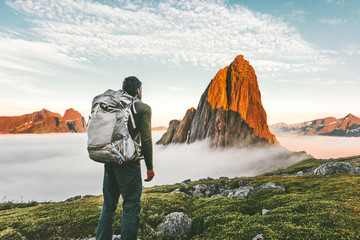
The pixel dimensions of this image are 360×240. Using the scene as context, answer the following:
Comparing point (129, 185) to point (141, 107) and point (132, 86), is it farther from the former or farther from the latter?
point (132, 86)

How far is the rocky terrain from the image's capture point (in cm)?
10644

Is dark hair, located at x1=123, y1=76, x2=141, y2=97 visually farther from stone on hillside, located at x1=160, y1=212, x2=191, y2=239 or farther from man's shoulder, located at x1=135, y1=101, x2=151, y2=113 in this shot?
stone on hillside, located at x1=160, y1=212, x2=191, y2=239

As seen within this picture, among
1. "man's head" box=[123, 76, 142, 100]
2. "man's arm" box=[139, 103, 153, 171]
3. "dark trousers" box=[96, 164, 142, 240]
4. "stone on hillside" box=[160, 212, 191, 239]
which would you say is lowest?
"stone on hillside" box=[160, 212, 191, 239]

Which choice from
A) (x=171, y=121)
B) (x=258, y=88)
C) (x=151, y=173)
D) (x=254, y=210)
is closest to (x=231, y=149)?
(x=258, y=88)

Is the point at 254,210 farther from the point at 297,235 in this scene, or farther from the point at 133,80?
the point at 133,80

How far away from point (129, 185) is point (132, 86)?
313cm

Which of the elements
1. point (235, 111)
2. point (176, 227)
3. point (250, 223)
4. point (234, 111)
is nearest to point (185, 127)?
point (234, 111)

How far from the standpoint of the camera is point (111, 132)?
467cm

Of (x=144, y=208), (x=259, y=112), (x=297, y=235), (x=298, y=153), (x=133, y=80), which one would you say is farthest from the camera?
(x=298, y=153)

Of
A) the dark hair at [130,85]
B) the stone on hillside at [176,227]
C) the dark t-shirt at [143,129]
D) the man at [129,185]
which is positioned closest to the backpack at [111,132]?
the dark t-shirt at [143,129]

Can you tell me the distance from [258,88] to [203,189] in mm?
106326

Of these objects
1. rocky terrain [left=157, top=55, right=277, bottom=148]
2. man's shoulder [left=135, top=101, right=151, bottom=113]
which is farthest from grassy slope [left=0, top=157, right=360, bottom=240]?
rocky terrain [left=157, top=55, right=277, bottom=148]

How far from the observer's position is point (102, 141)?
460 cm

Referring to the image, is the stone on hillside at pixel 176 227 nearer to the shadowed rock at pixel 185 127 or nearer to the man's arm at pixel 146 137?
the man's arm at pixel 146 137
